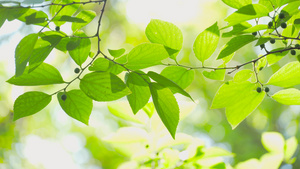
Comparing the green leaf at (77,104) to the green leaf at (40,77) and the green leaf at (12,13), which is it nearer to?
the green leaf at (40,77)

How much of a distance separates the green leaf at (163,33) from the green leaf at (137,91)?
A: 97 millimetres

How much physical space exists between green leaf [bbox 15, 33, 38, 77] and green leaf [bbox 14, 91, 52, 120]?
0.12 meters

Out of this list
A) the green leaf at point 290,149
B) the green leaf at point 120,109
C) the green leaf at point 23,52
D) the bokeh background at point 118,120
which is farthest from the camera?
the bokeh background at point 118,120

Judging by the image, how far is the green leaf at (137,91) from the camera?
60 cm

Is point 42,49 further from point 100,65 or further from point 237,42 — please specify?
point 237,42

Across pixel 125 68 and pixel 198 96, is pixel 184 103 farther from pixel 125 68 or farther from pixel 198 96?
pixel 198 96

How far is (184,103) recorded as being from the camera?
35.2 inches

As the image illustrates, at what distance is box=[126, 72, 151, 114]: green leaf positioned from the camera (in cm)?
A: 60

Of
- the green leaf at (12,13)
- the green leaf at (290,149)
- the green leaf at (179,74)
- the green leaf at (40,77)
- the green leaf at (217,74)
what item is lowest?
the green leaf at (290,149)

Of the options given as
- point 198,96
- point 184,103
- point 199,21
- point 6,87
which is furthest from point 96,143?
point 184,103

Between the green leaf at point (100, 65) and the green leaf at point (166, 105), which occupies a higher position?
the green leaf at point (100, 65)

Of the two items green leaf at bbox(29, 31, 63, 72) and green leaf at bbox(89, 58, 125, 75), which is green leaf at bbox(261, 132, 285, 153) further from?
green leaf at bbox(29, 31, 63, 72)

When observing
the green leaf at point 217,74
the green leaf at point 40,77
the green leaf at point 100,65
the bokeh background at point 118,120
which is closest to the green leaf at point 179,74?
the green leaf at point 217,74

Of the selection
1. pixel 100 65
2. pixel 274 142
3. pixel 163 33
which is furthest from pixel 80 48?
pixel 274 142
